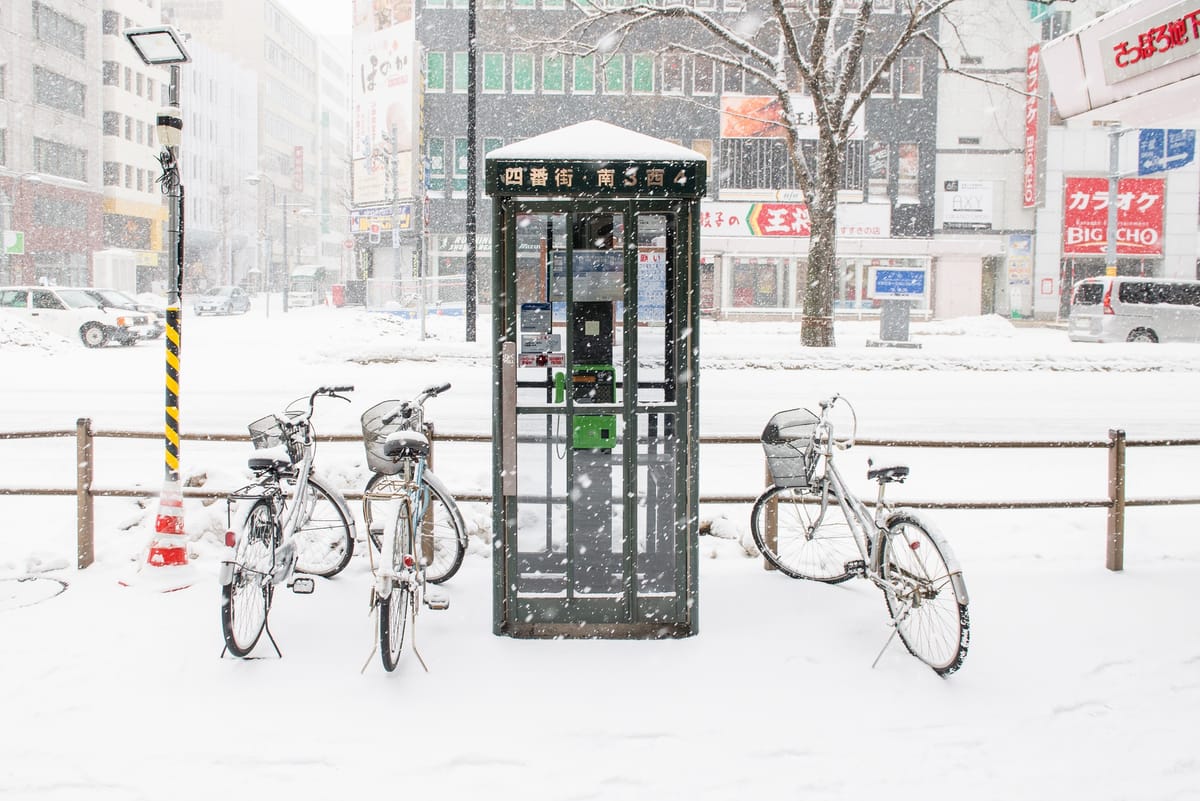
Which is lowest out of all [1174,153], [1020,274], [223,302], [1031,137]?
[223,302]

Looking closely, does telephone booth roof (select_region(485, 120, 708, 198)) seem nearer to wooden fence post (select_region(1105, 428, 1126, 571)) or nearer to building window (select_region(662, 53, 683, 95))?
wooden fence post (select_region(1105, 428, 1126, 571))

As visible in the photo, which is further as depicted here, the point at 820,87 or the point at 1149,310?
the point at 1149,310

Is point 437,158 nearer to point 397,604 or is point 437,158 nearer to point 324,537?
point 324,537

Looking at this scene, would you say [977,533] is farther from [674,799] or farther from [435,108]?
[435,108]

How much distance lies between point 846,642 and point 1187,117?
20.4 feet

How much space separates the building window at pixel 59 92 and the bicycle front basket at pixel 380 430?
54.1 metres

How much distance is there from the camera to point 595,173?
5.08 m

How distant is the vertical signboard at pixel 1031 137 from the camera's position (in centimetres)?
3875

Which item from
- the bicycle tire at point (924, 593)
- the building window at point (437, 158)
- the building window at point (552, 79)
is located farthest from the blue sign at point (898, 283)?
the building window at point (437, 158)

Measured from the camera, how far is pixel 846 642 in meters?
5.37

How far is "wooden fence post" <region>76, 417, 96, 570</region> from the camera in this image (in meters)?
6.44

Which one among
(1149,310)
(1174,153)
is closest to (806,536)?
(1174,153)

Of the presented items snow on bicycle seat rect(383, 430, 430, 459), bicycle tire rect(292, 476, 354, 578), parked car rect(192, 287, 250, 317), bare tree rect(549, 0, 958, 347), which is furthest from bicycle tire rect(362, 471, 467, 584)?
parked car rect(192, 287, 250, 317)

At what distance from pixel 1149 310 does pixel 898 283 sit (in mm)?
6788
